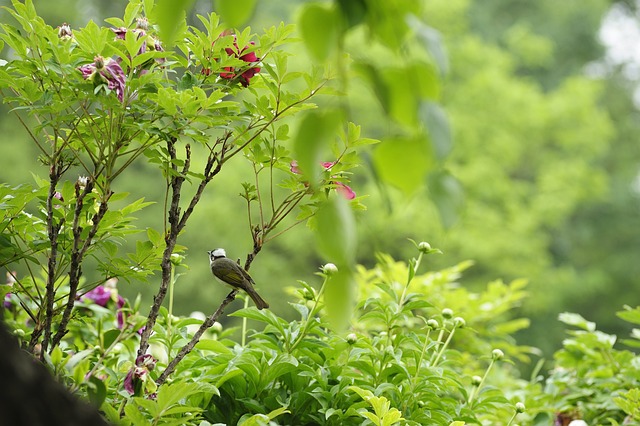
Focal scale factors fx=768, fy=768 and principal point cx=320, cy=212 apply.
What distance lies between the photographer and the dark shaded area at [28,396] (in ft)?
2.15

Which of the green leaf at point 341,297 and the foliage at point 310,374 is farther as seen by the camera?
the foliage at point 310,374

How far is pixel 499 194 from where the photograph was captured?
1234 cm

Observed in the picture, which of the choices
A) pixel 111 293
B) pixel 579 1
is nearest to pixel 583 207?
pixel 579 1

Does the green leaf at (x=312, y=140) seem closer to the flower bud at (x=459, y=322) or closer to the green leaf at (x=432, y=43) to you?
the green leaf at (x=432, y=43)

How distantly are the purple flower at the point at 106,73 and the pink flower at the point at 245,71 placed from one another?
224 mm

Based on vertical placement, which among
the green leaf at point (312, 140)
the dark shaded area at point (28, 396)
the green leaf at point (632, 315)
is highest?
the green leaf at point (632, 315)

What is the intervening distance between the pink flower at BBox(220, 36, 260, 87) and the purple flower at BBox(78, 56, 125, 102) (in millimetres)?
224

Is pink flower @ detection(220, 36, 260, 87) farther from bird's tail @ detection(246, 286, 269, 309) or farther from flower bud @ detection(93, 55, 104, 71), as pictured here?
bird's tail @ detection(246, 286, 269, 309)

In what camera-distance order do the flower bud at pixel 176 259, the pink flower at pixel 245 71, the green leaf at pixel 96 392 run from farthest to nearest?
the flower bud at pixel 176 259 → the pink flower at pixel 245 71 → the green leaf at pixel 96 392

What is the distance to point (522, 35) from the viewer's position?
13.9 meters

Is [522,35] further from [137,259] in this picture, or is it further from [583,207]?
[137,259]

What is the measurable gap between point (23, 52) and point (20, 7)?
0.28ft

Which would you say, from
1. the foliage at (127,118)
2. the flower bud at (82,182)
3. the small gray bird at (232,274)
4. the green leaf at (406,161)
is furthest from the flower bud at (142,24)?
the green leaf at (406,161)

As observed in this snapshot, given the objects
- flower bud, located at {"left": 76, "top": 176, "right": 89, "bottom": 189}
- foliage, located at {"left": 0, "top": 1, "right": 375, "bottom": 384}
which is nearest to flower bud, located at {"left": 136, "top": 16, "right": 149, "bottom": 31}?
foliage, located at {"left": 0, "top": 1, "right": 375, "bottom": 384}
